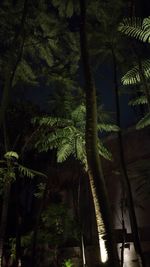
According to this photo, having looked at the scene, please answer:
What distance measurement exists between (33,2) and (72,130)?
228 inches

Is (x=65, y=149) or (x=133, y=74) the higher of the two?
(x=133, y=74)

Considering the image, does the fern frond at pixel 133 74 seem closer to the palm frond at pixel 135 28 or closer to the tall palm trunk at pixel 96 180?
the palm frond at pixel 135 28

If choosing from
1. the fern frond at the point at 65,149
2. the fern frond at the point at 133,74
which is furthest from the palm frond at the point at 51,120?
the fern frond at the point at 133,74

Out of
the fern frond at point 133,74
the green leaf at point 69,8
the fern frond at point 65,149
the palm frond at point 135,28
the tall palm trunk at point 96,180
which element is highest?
the green leaf at point 69,8

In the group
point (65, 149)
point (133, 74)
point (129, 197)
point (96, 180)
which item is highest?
point (133, 74)

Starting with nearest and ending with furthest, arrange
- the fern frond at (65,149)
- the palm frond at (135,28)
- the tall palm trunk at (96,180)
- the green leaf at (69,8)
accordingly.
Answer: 1. the tall palm trunk at (96,180)
2. the palm frond at (135,28)
3. the fern frond at (65,149)
4. the green leaf at (69,8)

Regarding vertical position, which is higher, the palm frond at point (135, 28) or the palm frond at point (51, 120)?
the palm frond at point (135, 28)

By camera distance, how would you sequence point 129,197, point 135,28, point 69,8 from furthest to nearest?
point 129,197 → point 69,8 → point 135,28

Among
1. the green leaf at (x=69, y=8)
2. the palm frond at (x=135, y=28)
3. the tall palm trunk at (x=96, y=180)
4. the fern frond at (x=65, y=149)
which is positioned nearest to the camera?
the tall palm trunk at (x=96, y=180)

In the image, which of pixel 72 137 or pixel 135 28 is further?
pixel 72 137

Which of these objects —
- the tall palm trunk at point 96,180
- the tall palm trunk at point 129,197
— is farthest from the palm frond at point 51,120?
the tall palm trunk at point 96,180

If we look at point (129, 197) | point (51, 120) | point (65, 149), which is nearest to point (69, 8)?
point (51, 120)

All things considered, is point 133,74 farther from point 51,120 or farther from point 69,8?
point 69,8

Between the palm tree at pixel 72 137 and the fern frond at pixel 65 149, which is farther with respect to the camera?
the fern frond at pixel 65 149
